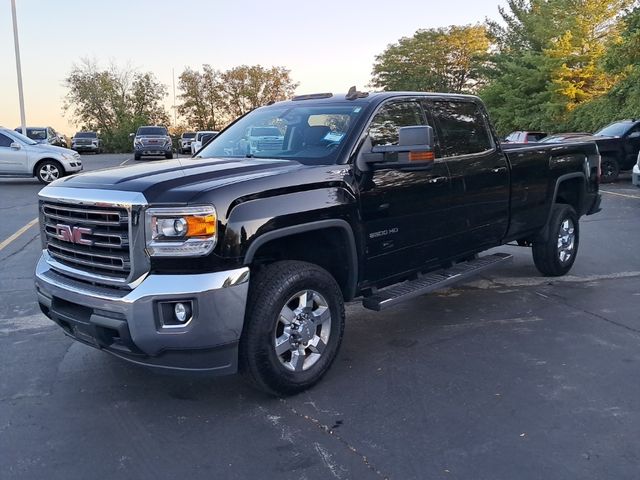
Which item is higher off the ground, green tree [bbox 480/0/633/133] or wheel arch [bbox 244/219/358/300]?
green tree [bbox 480/0/633/133]

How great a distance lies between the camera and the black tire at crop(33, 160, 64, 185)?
1711 centimetres

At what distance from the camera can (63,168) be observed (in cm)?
1731

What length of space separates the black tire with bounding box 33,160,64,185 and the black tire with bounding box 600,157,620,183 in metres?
15.4

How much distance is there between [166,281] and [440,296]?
3662 mm

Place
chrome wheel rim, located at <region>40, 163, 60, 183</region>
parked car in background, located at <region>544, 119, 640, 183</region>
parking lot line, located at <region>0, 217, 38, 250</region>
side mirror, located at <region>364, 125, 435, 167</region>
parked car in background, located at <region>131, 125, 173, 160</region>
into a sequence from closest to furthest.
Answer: side mirror, located at <region>364, 125, 435, 167</region>, parking lot line, located at <region>0, 217, 38, 250</region>, parked car in background, located at <region>544, 119, 640, 183</region>, chrome wheel rim, located at <region>40, 163, 60, 183</region>, parked car in background, located at <region>131, 125, 173, 160</region>

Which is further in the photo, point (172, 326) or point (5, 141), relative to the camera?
point (5, 141)

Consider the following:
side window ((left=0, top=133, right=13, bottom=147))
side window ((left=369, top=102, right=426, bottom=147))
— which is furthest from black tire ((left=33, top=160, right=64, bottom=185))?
side window ((left=369, top=102, right=426, bottom=147))

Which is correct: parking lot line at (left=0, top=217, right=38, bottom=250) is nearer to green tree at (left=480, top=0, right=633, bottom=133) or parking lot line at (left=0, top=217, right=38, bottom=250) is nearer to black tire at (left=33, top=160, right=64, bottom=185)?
black tire at (left=33, top=160, right=64, bottom=185)

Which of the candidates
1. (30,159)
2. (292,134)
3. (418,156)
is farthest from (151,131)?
(418,156)

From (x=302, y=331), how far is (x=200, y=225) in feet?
3.39

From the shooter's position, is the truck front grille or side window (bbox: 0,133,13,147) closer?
the truck front grille

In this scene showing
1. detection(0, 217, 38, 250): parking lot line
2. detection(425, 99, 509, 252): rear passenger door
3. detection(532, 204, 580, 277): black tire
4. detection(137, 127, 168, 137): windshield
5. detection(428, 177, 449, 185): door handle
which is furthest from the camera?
detection(137, 127, 168, 137): windshield

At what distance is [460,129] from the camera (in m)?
5.50

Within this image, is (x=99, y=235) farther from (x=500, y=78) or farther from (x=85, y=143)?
(x=85, y=143)
